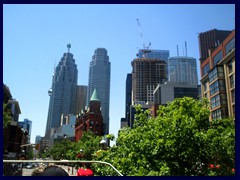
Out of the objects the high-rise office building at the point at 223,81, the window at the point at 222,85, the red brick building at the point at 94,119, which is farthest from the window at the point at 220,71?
the red brick building at the point at 94,119

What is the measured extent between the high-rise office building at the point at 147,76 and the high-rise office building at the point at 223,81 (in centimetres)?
13287

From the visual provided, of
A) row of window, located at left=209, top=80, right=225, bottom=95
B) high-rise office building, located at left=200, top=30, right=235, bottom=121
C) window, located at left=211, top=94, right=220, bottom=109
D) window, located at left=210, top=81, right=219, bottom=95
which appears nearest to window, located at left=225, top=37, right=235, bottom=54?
high-rise office building, located at left=200, top=30, right=235, bottom=121

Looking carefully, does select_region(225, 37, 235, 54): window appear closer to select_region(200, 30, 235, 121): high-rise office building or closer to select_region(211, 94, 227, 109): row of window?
select_region(200, 30, 235, 121): high-rise office building

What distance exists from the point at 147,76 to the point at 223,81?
142 meters

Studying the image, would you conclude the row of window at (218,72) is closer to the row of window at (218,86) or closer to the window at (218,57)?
the row of window at (218,86)

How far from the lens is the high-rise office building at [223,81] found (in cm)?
3899

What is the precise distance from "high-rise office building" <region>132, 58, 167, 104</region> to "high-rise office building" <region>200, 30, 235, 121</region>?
436 feet

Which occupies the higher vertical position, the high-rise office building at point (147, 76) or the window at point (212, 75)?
the high-rise office building at point (147, 76)

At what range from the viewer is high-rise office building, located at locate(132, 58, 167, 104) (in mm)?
180625

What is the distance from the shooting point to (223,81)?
4162 centimetres

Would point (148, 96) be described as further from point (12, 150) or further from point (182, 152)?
point (182, 152)

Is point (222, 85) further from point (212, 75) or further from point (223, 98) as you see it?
point (212, 75)

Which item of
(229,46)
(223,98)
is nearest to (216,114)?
(223,98)
